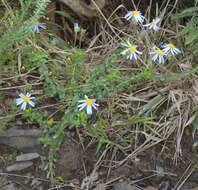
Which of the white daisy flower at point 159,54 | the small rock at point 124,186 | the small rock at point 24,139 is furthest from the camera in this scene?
the white daisy flower at point 159,54

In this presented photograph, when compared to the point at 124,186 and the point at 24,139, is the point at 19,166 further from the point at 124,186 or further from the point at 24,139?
the point at 124,186

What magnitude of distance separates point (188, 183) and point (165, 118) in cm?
45

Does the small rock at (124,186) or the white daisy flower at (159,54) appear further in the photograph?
the white daisy flower at (159,54)

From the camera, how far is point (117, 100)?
219 centimetres

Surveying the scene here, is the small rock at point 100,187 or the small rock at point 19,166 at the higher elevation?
the small rock at point 19,166

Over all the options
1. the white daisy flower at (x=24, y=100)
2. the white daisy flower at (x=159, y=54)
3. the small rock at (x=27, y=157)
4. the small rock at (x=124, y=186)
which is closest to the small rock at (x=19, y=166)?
the small rock at (x=27, y=157)

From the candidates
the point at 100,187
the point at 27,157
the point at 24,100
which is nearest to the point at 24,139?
the point at 27,157

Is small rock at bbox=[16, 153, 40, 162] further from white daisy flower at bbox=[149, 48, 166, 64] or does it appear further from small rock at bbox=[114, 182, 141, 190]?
white daisy flower at bbox=[149, 48, 166, 64]

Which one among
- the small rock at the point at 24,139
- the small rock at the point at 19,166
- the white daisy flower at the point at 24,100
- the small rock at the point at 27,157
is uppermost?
the white daisy flower at the point at 24,100

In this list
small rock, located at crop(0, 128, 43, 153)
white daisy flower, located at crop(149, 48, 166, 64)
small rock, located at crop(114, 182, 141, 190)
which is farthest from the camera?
white daisy flower, located at crop(149, 48, 166, 64)

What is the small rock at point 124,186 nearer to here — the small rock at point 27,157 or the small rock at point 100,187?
the small rock at point 100,187

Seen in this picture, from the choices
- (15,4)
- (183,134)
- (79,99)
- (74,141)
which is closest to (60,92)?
(79,99)

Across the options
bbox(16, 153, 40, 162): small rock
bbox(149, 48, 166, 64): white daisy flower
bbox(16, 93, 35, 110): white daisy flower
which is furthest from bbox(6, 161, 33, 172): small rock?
bbox(149, 48, 166, 64): white daisy flower

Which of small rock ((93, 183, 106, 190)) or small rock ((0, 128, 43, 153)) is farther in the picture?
small rock ((0, 128, 43, 153))
